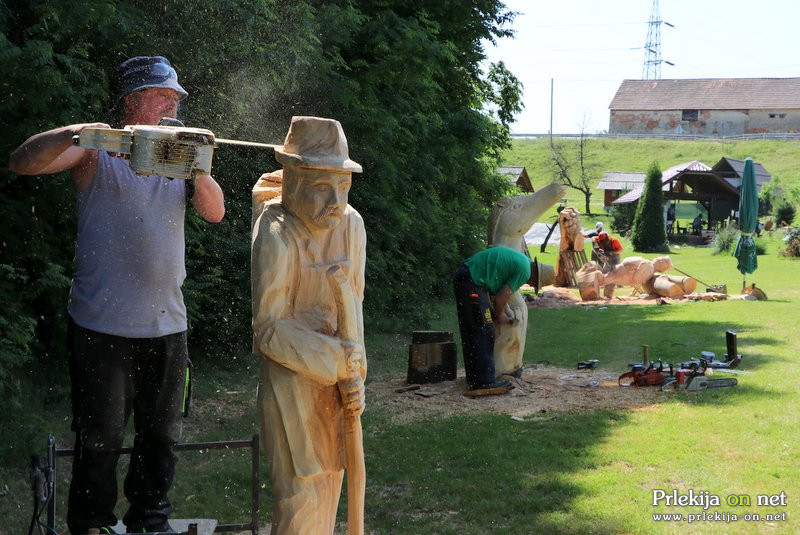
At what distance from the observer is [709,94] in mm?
67438

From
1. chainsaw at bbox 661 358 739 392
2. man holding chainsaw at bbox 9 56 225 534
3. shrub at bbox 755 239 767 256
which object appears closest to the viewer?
man holding chainsaw at bbox 9 56 225 534

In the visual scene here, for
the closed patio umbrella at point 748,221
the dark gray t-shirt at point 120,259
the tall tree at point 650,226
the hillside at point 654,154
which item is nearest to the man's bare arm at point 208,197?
the dark gray t-shirt at point 120,259

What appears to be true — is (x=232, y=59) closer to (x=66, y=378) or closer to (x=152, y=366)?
(x=66, y=378)

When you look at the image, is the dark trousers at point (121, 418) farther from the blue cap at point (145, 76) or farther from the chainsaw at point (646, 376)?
the chainsaw at point (646, 376)

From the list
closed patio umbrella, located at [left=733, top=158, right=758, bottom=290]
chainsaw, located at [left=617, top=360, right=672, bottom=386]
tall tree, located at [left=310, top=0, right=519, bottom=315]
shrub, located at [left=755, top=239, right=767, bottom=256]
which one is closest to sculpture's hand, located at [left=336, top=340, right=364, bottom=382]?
chainsaw, located at [left=617, top=360, right=672, bottom=386]

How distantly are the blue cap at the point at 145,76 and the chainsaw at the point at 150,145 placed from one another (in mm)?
538

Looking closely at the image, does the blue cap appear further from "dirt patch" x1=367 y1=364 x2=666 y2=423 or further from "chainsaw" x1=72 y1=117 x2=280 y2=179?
"dirt patch" x1=367 y1=364 x2=666 y2=423

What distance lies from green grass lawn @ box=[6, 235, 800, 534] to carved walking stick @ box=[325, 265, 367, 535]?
1844 mm

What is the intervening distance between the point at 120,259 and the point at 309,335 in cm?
84

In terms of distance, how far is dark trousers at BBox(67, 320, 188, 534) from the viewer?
3.42m

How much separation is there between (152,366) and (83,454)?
413mm

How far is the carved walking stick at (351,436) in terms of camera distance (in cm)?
390

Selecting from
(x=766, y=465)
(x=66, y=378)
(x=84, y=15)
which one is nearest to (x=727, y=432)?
(x=766, y=465)

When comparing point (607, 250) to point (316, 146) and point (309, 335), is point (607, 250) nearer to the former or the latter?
point (316, 146)
